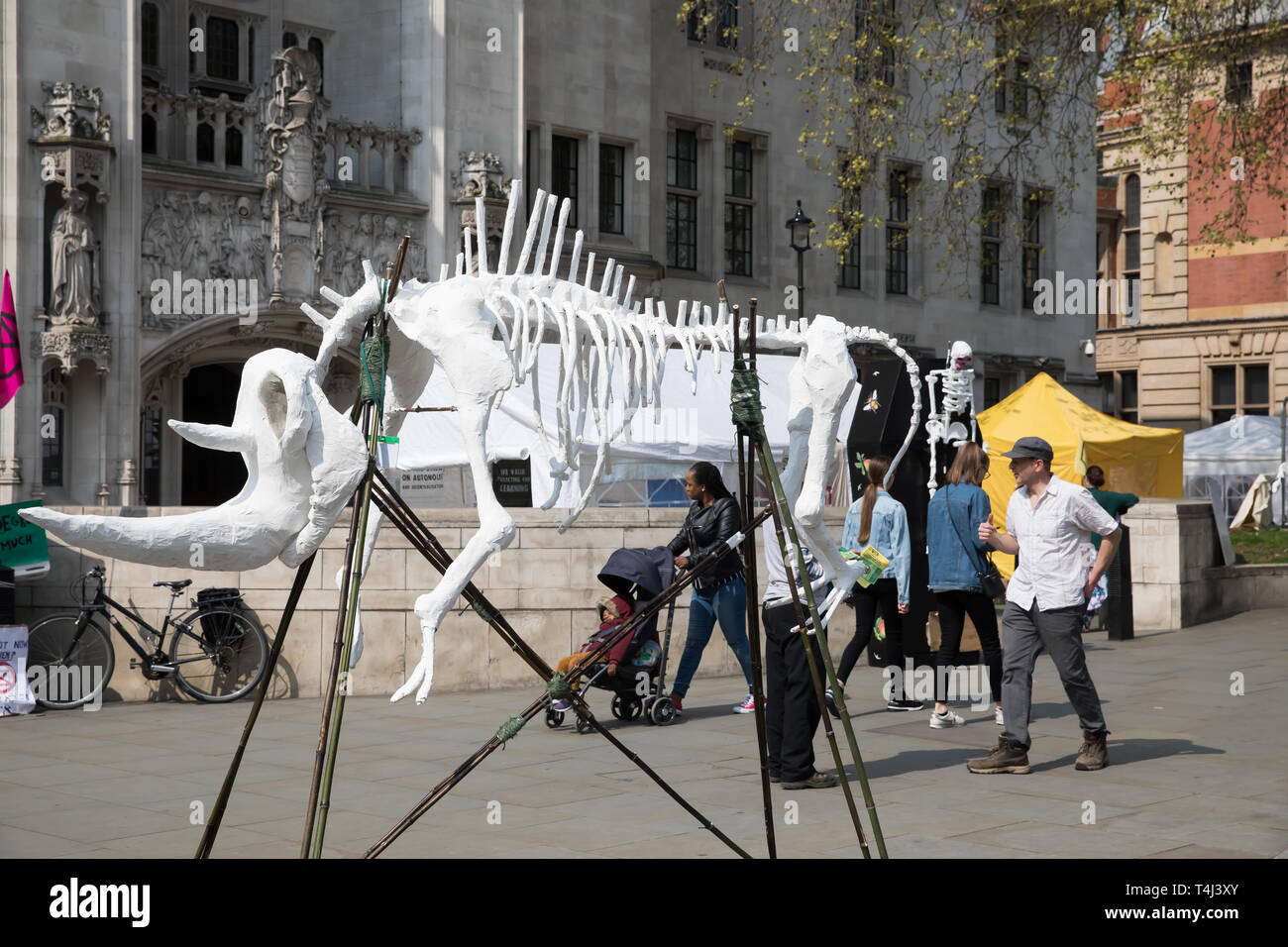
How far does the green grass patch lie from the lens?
22.3m

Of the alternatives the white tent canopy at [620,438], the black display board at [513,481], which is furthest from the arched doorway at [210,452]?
the black display board at [513,481]

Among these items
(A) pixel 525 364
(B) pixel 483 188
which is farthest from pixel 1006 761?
(B) pixel 483 188

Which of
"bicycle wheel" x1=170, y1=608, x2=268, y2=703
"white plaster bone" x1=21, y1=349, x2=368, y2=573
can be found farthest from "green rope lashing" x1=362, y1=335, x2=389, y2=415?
"bicycle wheel" x1=170, y1=608, x2=268, y2=703

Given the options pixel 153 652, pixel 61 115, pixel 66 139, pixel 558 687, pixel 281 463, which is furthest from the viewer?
pixel 61 115

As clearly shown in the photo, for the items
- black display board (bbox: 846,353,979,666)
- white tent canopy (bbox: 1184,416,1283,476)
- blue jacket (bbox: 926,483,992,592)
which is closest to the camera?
blue jacket (bbox: 926,483,992,592)

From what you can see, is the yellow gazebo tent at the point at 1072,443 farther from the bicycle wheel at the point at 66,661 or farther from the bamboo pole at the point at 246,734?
the bamboo pole at the point at 246,734

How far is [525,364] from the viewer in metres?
7.51

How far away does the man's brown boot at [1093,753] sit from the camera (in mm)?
→ 9367

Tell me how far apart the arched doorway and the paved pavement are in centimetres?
922

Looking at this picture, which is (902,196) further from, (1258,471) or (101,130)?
(101,130)

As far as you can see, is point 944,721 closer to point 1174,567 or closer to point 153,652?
point 153,652

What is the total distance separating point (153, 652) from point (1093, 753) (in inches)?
305

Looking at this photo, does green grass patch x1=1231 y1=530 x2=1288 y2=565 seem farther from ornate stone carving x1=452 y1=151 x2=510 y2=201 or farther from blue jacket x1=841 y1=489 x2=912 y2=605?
ornate stone carving x1=452 y1=151 x2=510 y2=201
